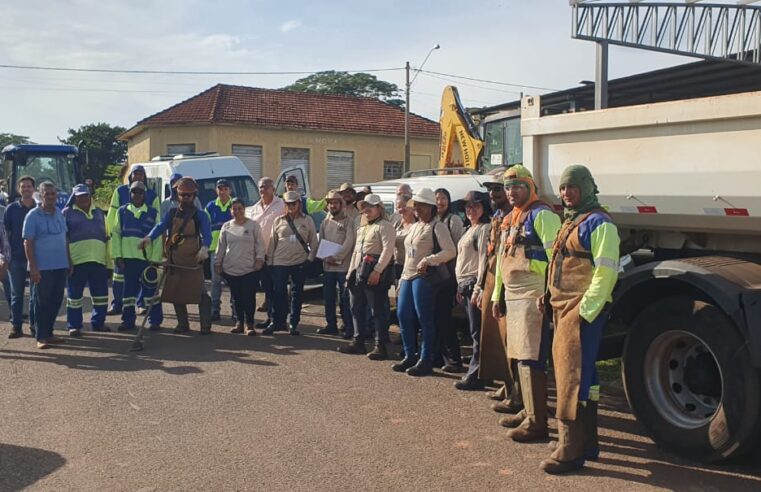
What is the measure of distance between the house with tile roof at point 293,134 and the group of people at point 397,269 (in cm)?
2063

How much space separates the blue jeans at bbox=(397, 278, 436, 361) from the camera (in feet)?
23.0

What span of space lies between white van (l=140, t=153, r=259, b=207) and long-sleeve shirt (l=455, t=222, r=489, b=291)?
8.39 meters

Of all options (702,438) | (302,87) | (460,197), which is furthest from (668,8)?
(302,87)

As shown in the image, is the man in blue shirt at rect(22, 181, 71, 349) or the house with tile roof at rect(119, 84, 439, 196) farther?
the house with tile roof at rect(119, 84, 439, 196)

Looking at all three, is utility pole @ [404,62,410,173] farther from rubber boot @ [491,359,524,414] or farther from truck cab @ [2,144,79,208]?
rubber boot @ [491,359,524,414]

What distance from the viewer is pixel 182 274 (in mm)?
8977

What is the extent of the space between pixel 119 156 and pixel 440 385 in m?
49.3

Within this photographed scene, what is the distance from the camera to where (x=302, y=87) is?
51.7 meters

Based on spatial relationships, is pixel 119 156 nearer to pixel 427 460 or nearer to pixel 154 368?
pixel 154 368

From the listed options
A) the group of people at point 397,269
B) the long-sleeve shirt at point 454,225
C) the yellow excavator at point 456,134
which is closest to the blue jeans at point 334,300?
the group of people at point 397,269

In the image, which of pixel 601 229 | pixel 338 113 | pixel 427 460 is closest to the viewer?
pixel 601 229

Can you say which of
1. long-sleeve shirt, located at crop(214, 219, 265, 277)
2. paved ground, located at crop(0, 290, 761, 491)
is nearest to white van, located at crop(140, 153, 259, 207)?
long-sleeve shirt, located at crop(214, 219, 265, 277)

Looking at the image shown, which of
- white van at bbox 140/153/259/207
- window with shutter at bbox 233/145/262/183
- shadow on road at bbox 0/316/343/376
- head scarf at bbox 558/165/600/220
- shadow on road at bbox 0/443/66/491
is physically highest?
window with shutter at bbox 233/145/262/183

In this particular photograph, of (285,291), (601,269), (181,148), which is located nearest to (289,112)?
(181,148)
